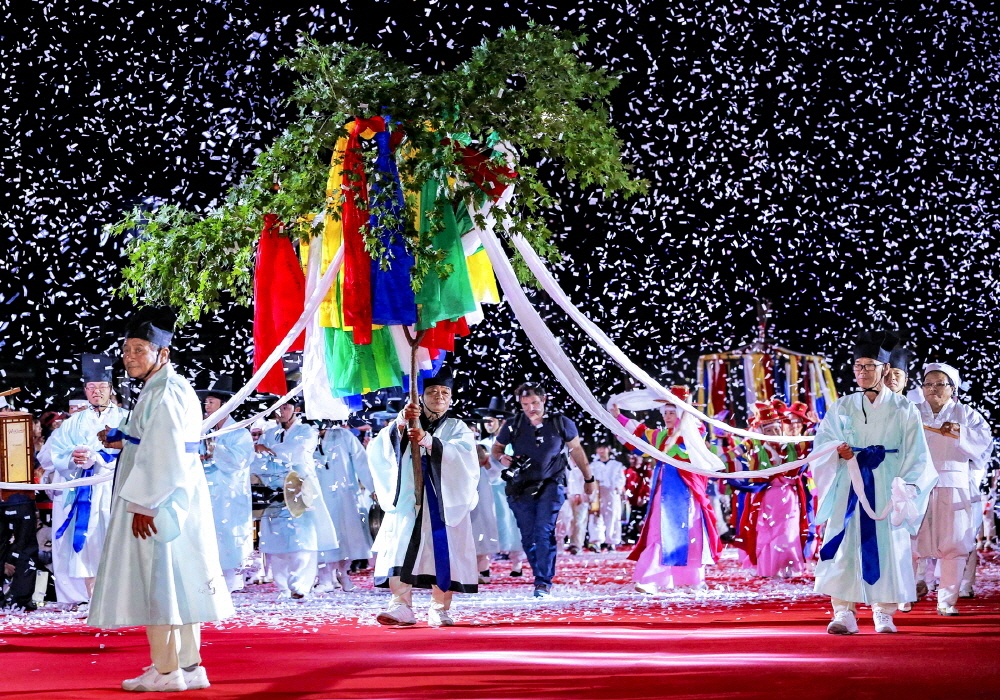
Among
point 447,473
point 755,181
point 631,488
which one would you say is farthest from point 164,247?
point 755,181

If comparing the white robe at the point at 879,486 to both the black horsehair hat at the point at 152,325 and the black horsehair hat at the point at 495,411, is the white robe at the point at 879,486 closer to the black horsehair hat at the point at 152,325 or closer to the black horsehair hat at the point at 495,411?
the black horsehair hat at the point at 152,325

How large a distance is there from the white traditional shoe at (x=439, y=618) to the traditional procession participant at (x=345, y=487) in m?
3.79

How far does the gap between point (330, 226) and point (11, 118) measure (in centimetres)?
706

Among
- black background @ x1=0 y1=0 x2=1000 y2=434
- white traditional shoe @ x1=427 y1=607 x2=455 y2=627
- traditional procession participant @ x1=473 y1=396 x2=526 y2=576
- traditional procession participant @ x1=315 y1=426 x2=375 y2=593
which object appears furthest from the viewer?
black background @ x1=0 y1=0 x2=1000 y2=434

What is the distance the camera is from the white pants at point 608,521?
16.8 meters

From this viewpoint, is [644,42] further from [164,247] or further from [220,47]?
[164,247]

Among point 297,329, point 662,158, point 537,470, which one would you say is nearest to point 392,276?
point 297,329

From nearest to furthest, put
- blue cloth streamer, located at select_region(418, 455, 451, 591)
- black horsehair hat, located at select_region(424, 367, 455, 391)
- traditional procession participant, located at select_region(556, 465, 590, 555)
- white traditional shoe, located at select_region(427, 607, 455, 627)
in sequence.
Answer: blue cloth streamer, located at select_region(418, 455, 451, 591), white traditional shoe, located at select_region(427, 607, 455, 627), black horsehair hat, located at select_region(424, 367, 455, 391), traditional procession participant, located at select_region(556, 465, 590, 555)

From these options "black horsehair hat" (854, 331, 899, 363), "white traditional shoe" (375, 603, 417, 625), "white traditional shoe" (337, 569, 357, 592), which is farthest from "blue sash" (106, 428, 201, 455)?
"white traditional shoe" (337, 569, 357, 592)

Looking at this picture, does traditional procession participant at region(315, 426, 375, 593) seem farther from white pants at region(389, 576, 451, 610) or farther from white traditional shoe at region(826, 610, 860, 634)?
white traditional shoe at region(826, 610, 860, 634)

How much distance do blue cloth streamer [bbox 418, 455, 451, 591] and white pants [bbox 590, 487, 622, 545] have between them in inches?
391

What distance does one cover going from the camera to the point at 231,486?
987 centimetres

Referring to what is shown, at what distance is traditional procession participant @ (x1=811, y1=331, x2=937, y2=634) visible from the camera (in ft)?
20.9

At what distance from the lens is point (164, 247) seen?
695 centimetres
